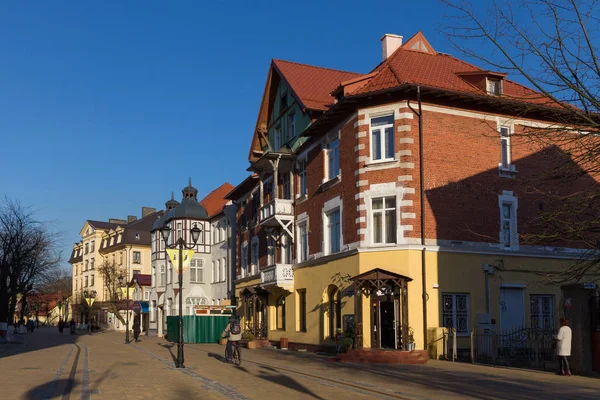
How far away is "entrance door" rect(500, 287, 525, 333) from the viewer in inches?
1086

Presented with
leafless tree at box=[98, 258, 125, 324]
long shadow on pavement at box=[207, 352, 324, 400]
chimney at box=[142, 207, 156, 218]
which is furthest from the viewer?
chimney at box=[142, 207, 156, 218]

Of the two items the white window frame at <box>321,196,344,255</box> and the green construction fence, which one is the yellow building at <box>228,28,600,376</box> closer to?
the white window frame at <box>321,196,344,255</box>

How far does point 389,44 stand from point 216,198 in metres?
34.3

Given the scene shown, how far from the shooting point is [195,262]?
199ft

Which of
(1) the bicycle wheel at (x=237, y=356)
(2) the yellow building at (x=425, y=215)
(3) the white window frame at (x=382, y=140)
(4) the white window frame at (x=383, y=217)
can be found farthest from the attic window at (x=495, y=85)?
(1) the bicycle wheel at (x=237, y=356)

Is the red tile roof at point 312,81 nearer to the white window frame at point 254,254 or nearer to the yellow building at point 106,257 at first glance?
the white window frame at point 254,254

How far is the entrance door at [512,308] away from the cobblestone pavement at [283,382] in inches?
210

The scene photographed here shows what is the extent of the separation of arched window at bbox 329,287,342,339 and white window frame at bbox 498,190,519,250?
23.4 ft

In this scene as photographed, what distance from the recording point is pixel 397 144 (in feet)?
88.8

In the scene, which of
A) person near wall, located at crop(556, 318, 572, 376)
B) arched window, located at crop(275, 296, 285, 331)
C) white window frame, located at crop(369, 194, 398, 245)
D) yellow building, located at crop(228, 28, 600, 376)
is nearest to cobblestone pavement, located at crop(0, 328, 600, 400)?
person near wall, located at crop(556, 318, 572, 376)

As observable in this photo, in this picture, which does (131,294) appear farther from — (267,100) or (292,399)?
(292,399)

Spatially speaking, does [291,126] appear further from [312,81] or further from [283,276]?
[283,276]

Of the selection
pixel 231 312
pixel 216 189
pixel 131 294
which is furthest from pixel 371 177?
pixel 131 294

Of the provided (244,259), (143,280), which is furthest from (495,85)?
(143,280)
